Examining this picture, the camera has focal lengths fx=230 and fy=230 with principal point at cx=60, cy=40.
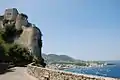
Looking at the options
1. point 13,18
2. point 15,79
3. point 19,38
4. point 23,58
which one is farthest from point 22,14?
point 15,79

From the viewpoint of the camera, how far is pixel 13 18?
71.2 metres

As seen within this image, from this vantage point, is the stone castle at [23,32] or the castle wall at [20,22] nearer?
the stone castle at [23,32]

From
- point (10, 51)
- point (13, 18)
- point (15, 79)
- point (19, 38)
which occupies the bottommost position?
point (15, 79)

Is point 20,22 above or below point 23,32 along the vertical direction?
above

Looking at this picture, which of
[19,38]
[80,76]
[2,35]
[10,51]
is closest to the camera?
[80,76]

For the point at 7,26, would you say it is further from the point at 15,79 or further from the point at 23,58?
the point at 15,79

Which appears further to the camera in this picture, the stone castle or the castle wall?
the castle wall

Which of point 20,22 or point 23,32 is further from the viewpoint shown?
point 20,22

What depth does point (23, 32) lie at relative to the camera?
68.6 meters

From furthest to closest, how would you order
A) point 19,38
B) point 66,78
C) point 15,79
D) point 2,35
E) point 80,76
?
1. point 19,38
2. point 2,35
3. point 15,79
4. point 66,78
5. point 80,76

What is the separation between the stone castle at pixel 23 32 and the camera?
219 ft

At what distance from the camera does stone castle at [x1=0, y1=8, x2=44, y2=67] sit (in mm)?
66750

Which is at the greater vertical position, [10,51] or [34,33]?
[34,33]

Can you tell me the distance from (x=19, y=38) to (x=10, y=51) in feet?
48.7
